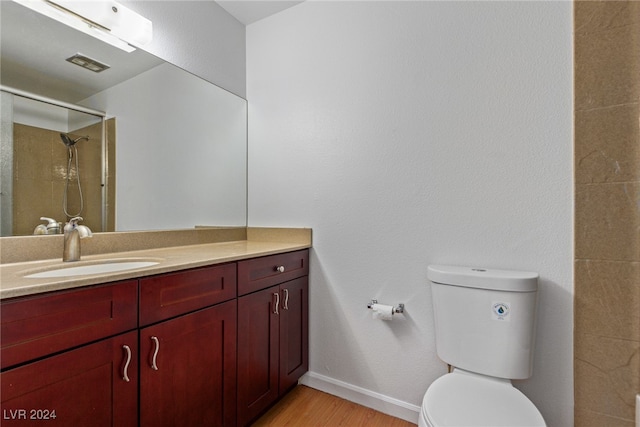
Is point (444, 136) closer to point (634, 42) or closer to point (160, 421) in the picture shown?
point (634, 42)

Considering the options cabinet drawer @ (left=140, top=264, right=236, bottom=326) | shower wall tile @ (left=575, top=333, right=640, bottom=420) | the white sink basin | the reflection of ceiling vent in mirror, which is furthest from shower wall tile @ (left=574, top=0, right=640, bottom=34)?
the reflection of ceiling vent in mirror

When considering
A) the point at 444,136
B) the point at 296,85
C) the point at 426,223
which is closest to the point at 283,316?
the point at 426,223

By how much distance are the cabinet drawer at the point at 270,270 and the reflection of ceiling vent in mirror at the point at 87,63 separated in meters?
1.13

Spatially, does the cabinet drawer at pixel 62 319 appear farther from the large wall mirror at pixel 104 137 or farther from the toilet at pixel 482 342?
the toilet at pixel 482 342

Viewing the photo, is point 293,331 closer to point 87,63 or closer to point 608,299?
point 608,299

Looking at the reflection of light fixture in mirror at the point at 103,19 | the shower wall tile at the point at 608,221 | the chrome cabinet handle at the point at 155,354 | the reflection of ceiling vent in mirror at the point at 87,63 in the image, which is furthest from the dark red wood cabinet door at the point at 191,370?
the shower wall tile at the point at 608,221

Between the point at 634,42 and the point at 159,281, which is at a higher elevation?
the point at 634,42

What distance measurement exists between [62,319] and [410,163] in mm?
1484

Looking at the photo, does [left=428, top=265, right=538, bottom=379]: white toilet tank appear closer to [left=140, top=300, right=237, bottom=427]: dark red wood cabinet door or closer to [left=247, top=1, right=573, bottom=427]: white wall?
[left=247, top=1, right=573, bottom=427]: white wall

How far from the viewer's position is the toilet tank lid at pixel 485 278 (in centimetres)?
115

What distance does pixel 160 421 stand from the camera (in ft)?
3.34

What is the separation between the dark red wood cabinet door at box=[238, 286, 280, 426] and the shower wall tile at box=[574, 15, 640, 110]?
1.61 meters

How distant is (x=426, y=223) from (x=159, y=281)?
3.96 feet

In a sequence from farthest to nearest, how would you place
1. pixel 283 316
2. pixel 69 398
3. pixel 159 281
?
pixel 283 316 → pixel 159 281 → pixel 69 398
